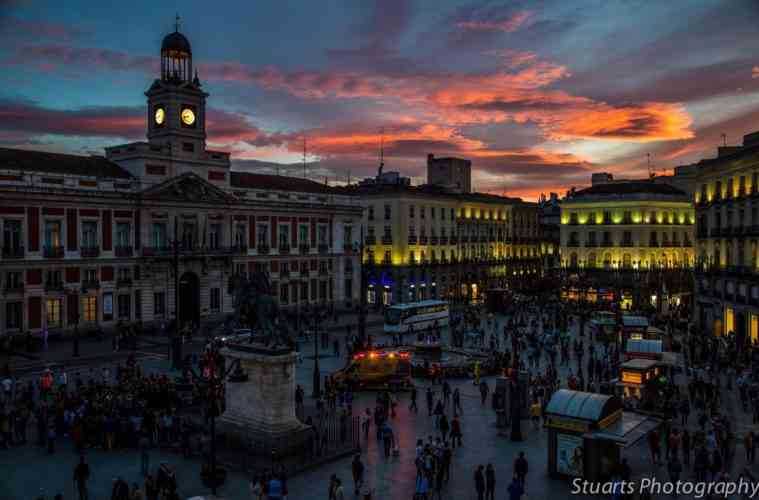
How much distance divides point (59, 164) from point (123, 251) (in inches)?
315

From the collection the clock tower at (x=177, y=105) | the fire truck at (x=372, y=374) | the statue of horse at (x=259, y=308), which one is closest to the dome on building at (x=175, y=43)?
the clock tower at (x=177, y=105)

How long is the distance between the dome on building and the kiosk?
160 feet

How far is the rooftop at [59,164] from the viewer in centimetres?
4762

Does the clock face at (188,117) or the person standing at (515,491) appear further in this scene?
the clock face at (188,117)

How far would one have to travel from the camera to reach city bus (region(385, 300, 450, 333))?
183ft

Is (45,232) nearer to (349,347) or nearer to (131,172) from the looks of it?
(131,172)

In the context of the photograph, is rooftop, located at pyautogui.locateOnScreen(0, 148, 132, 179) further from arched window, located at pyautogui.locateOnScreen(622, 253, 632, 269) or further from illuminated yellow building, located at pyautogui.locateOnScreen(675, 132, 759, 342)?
arched window, located at pyautogui.locateOnScreen(622, 253, 632, 269)

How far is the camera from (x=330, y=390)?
31.7 metres

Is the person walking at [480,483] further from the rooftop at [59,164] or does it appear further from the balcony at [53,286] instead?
the rooftop at [59,164]

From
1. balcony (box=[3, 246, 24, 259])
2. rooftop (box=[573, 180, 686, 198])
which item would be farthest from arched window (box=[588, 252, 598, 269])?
balcony (box=[3, 246, 24, 259])

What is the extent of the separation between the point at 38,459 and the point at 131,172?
3539cm

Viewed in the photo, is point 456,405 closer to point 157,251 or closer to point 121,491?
point 121,491

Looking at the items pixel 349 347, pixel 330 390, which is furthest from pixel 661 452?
pixel 349 347

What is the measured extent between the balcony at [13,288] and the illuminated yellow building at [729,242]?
51.3 m
